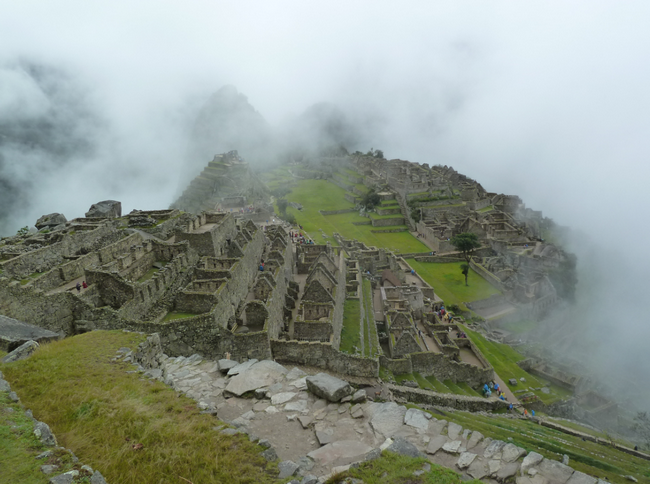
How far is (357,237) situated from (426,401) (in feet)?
148

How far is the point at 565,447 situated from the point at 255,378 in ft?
57.1

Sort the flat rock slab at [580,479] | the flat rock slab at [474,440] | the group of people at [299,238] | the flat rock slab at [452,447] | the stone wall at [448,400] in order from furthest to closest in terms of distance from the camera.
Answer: the group of people at [299,238] → the stone wall at [448,400] → the flat rock slab at [474,440] → the flat rock slab at [452,447] → the flat rock slab at [580,479]

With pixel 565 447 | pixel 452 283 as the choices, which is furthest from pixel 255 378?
pixel 452 283

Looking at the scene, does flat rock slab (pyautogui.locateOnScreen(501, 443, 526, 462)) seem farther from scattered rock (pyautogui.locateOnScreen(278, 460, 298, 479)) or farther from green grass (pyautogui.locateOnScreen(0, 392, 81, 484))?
green grass (pyautogui.locateOnScreen(0, 392, 81, 484))

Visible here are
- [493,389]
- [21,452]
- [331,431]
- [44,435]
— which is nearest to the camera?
[21,452]

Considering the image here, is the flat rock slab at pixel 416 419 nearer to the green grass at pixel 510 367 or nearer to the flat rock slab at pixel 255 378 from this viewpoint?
the flat rock slab at pixel 255 378

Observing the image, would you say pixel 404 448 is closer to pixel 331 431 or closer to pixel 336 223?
pixel 331 431

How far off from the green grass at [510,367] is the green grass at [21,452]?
33643mm

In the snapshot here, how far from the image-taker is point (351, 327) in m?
29.1

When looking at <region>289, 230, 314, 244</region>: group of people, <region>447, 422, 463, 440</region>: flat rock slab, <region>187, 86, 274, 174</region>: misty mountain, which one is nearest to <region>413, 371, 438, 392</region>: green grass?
<region>447, 422, 463, 440</region>: flat rock slab

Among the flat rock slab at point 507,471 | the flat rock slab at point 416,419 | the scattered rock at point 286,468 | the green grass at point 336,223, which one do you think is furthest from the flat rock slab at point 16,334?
the green grass at point 336,223

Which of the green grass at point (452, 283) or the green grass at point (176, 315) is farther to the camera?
the green grass at point (452, 283)

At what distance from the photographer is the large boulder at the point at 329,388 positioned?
11523 mm

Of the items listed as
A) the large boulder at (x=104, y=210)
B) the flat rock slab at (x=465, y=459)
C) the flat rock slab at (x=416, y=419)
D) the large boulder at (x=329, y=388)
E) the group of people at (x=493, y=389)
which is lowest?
the group of people at (x=493, y=389)
